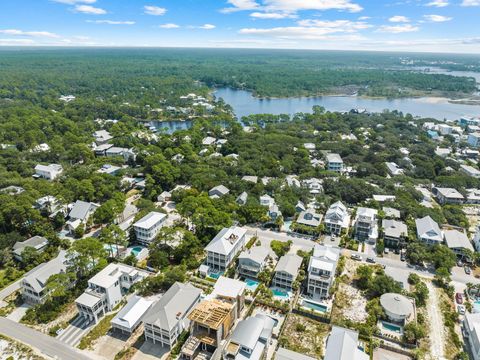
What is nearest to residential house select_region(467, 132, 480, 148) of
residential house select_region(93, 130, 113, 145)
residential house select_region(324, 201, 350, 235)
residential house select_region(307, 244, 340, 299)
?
residential house select_region(324, 201, 350, 235)

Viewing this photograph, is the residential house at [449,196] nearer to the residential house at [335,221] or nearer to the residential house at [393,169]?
the residential house at [393,169]

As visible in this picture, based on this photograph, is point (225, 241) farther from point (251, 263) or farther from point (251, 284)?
point (251, 284)

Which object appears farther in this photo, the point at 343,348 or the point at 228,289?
the point at 228,289

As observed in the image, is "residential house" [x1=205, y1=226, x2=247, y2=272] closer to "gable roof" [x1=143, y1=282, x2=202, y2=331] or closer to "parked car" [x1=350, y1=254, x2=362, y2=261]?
"gable roof" [x1=143, y1=282, x2=202, y2=331]

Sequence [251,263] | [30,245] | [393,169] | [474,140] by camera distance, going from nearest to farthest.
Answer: [251,263] → [30,245] → [393,169] → [474,140]

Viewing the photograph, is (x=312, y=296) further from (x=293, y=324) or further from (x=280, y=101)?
(x=280, y=101)

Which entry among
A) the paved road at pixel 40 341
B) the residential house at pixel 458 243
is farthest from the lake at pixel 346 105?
the paved road at pixel 40 341

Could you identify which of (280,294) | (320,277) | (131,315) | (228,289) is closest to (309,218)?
(320,277)

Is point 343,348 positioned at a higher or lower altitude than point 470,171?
lower
